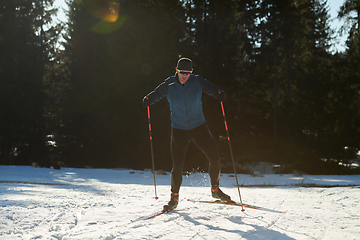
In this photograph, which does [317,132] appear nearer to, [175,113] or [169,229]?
[175,113]

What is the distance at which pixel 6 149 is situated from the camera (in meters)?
18.9

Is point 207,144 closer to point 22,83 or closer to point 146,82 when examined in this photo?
point 146,82

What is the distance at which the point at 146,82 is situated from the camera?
1677 cm

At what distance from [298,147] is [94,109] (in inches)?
432

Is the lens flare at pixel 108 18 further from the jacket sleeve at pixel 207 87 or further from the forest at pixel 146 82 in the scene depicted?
the jacket sleeve at pixel 207 87

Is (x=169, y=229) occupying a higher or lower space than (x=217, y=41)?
lower

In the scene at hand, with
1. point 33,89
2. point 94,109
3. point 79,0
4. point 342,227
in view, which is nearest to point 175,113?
point 342,227

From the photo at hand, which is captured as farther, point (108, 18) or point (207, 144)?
point (108, 18)

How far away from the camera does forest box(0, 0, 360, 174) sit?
51.0 ft

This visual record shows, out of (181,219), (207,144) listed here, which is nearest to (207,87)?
(207,144)

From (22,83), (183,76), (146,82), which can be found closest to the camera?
(183,76)

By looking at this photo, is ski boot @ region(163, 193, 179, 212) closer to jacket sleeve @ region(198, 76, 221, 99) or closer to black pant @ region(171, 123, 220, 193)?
black pant @ region(171, 123, 220, 193)

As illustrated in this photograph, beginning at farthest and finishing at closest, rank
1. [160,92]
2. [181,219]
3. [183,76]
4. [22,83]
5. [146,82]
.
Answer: [22,83]
[146,82]
[160,92]
[183,76]
[181,219]

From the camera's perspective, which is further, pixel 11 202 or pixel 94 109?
pixel 94 109
